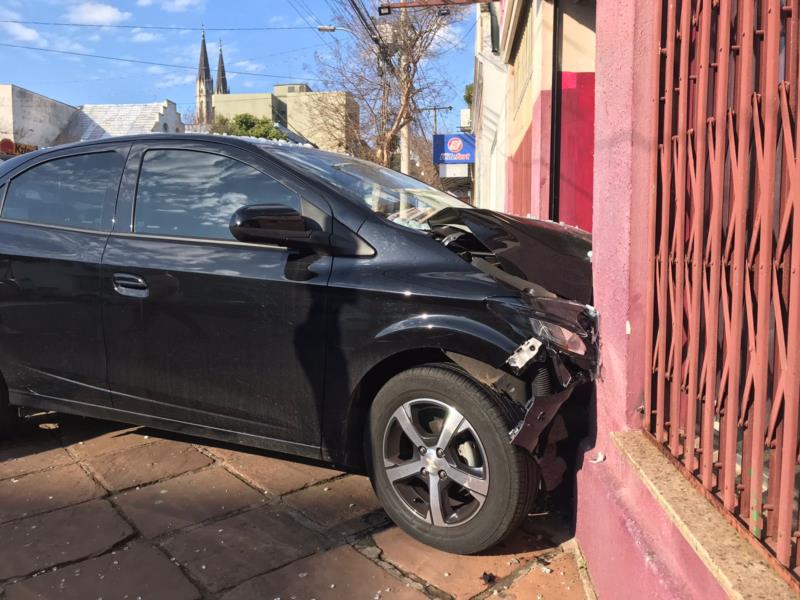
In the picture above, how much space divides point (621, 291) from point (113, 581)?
227 cm

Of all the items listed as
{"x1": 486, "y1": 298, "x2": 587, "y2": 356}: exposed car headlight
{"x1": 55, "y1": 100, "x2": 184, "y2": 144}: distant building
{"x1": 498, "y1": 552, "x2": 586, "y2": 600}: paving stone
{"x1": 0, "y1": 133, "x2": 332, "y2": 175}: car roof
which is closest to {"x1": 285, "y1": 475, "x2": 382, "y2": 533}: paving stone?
{"x1": 498, "y1": 552, "x2": 586, "y2": 600}: paving stone

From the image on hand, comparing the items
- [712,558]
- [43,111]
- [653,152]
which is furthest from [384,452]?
[43,111]

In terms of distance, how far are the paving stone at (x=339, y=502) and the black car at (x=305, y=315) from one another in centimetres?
28

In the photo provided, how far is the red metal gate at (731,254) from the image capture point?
156cm

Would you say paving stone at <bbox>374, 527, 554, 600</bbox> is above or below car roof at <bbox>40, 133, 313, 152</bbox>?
below

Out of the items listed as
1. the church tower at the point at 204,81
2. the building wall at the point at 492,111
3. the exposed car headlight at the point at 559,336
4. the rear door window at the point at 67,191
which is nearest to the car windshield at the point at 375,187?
the exposed car headlight at the point at 559,336

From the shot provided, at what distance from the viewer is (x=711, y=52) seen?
6.60ft

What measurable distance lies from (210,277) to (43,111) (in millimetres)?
47956

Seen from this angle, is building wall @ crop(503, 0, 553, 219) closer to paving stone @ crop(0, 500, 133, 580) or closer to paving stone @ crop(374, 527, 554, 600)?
paving stone @ crop(374, 527, 554, 600)

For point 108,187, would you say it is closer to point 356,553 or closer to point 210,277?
point 210,277

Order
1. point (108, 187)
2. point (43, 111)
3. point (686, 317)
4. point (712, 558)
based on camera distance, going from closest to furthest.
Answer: point (712, 558)
point (686, 317)
point (108, 187)
point (43, 111)

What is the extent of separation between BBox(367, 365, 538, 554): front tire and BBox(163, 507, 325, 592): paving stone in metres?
0.43

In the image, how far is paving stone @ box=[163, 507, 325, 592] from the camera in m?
2.61

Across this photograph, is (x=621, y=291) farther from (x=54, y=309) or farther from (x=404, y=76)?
(x=404, y=76)
